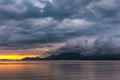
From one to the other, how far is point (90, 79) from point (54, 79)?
456 inches

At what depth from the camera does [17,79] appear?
93.4m

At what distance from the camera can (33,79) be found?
91.4 meters

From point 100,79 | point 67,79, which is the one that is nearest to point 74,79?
point 67,79

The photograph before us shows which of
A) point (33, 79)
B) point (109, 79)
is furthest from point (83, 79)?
point (33, 79)

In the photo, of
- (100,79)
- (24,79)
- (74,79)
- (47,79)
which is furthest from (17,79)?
(100,79)

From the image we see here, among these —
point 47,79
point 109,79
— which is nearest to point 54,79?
point 47,79

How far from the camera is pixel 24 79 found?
92.6m

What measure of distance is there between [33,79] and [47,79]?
5061 millimetres

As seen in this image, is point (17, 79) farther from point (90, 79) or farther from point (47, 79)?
point (90, 79)

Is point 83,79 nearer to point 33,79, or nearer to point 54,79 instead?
point 54,79

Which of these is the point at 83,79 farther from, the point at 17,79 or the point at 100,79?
the point at 17,79

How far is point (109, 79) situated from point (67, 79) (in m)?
13.2

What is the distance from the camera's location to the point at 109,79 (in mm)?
91750

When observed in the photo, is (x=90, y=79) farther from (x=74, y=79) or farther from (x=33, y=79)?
(x=33, y=79)
